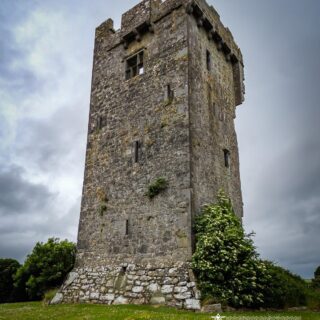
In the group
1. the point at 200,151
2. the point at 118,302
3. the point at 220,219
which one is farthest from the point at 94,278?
the point at 200,151

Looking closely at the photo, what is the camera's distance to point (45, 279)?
17.7 metres

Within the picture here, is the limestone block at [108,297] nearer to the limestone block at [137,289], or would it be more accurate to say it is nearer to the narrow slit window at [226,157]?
the limestone block at [137,289]

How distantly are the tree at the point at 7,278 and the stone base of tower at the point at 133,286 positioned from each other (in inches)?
365

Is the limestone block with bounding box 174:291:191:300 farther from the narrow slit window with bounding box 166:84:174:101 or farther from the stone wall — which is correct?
the narrow slit window with bounding box 166:84:174:101

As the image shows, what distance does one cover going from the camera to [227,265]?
12148 millimetres

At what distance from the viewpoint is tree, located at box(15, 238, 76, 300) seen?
17.7 metres

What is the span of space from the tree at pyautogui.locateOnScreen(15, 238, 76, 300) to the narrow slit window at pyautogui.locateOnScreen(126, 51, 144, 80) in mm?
10145

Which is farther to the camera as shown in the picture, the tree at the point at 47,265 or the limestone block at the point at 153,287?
the tree at the point at 47,265

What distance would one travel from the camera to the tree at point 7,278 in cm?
2295

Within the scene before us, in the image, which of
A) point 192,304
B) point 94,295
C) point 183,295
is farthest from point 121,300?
point 192,304

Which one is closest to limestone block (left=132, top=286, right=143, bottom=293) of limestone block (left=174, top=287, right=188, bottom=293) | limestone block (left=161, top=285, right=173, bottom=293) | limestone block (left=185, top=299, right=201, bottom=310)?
limestone block (left=161, top=285, right=173, bottom=293)

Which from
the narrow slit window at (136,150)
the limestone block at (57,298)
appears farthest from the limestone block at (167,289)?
the narrow slit window at (136,150)

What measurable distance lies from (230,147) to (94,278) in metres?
9.69

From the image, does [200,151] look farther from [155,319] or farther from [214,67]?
[155,319]
